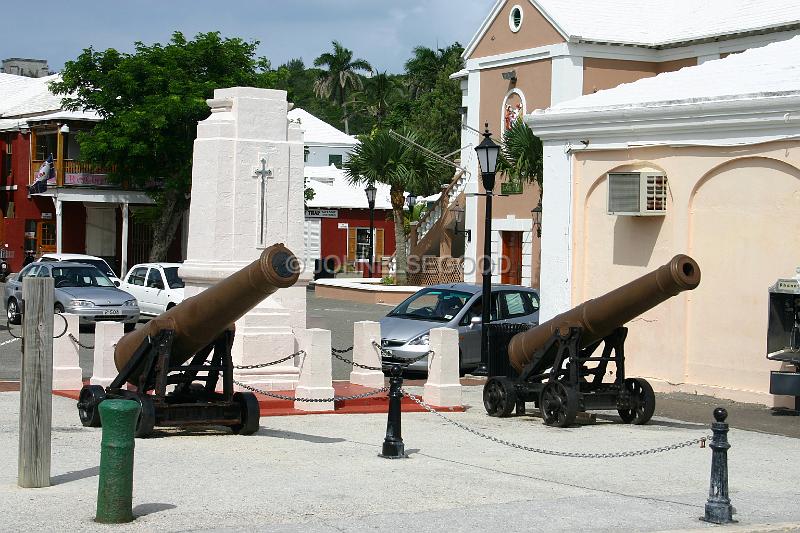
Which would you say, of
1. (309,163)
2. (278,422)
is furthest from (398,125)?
(278,422)

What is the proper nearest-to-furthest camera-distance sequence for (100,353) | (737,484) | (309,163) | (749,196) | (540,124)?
(737,484) → (100,353) → (749,196) → (540,124) → (309,163)

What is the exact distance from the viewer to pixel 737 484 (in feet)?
35.2

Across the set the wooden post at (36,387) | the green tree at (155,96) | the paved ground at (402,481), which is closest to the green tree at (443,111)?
the green tree at (155,96)

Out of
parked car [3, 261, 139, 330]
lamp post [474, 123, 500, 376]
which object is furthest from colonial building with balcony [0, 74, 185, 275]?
lamp post [474, 123, 500, 376]

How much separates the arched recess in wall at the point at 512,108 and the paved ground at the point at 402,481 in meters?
26.6

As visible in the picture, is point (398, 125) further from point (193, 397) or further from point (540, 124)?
point (193, 397)

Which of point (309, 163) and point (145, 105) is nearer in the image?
point (145, 105)

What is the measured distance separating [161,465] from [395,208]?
32920 millimetres

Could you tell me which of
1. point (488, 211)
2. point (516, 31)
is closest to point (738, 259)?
point (488, 211)

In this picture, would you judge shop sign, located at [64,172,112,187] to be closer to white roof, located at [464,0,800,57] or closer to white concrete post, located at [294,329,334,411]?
white roof, located at [464,0,800,57]

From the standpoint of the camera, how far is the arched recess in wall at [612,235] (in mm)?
17984

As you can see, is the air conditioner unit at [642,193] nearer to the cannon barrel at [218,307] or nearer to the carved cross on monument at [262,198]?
the carved cross on monument at [262,198]

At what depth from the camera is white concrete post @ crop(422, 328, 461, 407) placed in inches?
614

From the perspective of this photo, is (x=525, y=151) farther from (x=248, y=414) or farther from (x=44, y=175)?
(x=44, y=175)
